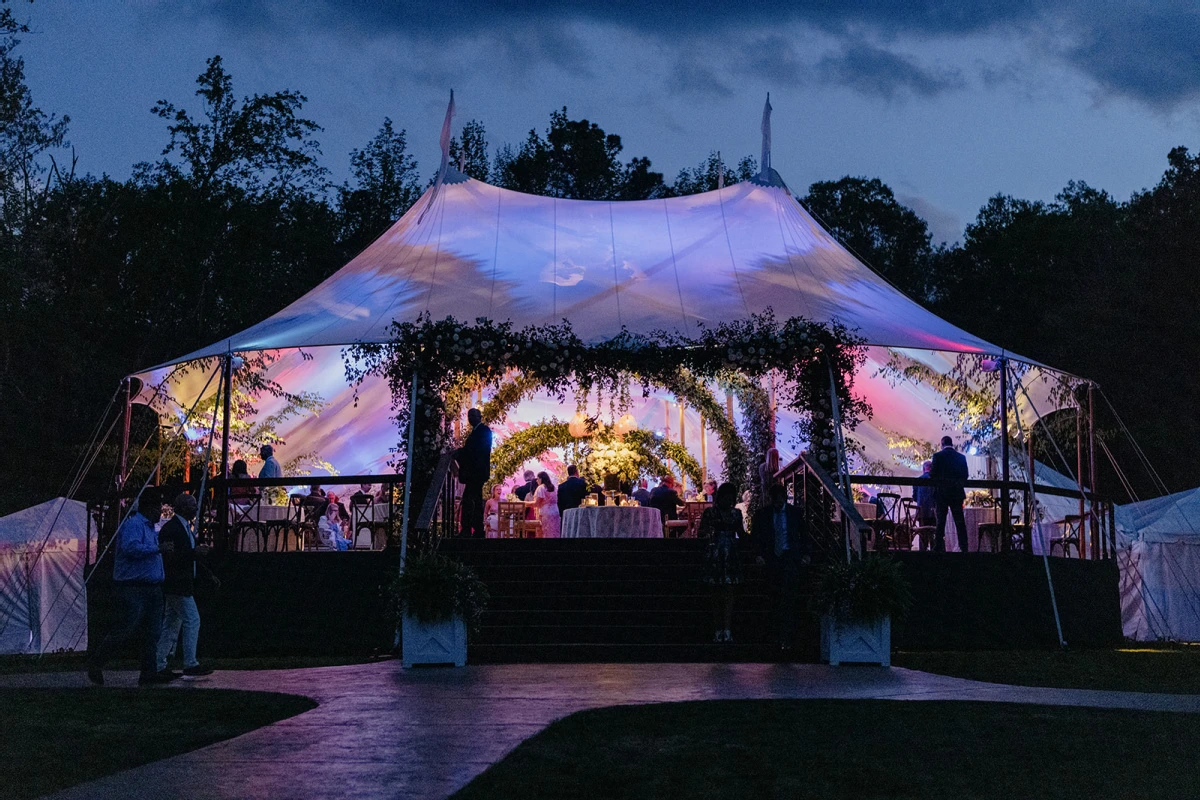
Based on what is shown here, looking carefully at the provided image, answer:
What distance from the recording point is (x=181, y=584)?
9.80m

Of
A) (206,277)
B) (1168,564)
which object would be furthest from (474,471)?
(206,277)

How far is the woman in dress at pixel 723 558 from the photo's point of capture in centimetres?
1147

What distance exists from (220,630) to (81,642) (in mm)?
4769

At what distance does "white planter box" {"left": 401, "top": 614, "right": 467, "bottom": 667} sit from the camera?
10875mm

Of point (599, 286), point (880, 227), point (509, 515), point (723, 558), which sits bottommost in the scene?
point (723, 558)

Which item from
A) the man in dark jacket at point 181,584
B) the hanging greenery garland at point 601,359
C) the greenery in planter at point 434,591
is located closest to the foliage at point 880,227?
the hanging greenery garland at point 601,359

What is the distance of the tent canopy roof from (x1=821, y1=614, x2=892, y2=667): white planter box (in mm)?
4202

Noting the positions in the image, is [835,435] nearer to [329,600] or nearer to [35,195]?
[329,600]

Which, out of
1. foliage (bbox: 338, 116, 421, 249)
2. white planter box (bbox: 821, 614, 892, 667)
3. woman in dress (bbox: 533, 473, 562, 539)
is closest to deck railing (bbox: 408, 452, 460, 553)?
woman in dress (bbox: 533, 473, 562, 539)

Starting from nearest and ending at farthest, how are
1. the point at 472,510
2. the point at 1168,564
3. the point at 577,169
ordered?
the point at 472,510, the point at 1168,564, the point at 577,169

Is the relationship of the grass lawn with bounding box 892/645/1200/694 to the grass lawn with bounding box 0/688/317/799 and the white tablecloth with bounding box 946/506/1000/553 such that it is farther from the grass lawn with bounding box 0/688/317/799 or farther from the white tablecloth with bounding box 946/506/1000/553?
the grass lawn with bounding box 0/688/317/799

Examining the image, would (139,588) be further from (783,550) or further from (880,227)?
(880,227)

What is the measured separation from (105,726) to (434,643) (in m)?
4.52

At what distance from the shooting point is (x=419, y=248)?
17109 mm
